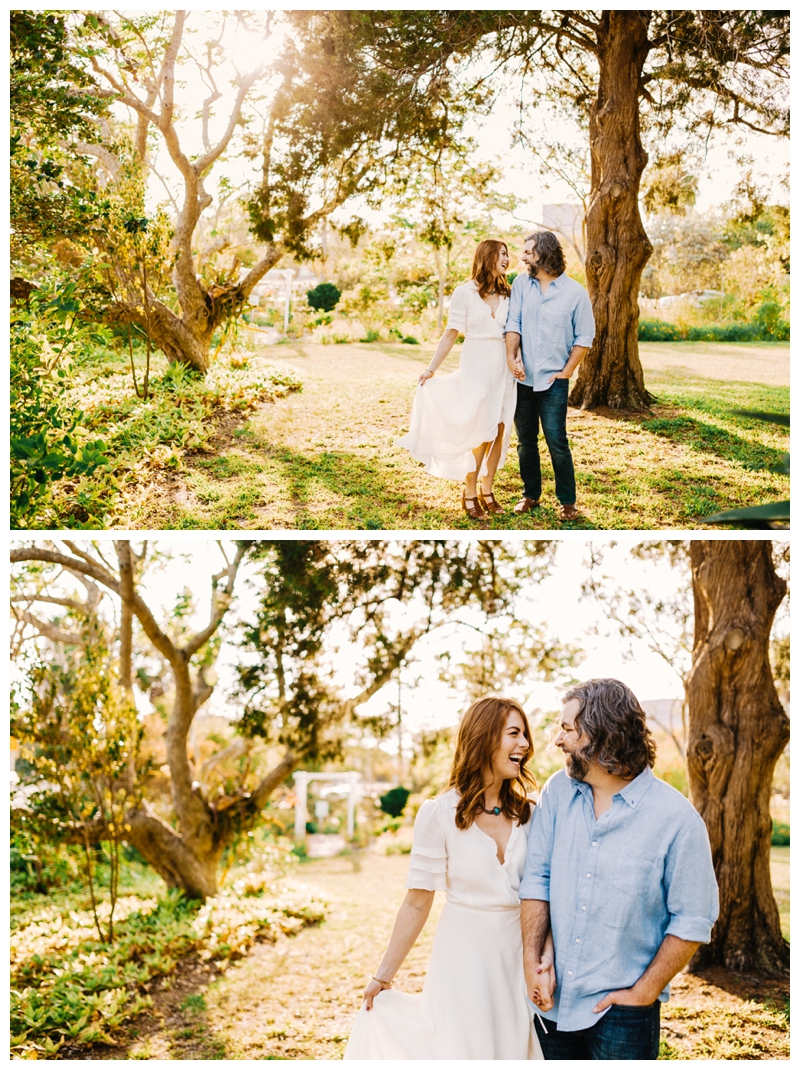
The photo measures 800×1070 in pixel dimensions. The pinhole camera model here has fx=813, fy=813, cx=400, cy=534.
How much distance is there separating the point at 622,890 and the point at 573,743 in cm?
42

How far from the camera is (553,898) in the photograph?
239cm

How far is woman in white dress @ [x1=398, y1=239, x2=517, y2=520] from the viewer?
13.3 feet

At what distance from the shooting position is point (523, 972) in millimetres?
2568

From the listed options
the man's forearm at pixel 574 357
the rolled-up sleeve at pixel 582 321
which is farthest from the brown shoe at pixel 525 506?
the rolled-up sleeve at pixel 582 321

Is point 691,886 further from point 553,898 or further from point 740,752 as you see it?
point 740,752

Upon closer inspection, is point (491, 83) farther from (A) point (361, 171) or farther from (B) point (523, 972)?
(B) point (523, 972)

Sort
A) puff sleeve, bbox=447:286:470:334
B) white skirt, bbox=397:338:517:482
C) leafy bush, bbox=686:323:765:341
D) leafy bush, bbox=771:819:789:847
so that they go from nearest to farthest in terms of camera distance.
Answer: puff sleeve, bbox=447:286:470:334
white skirt, bbox=397:338:517:482
leafy bush, bbox=686:323:765:341
leafy bush, bbox=771:819:789:847

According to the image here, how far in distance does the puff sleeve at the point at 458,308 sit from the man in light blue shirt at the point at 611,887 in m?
2.20

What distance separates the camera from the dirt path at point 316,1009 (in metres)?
3.97

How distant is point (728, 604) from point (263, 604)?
304 cm

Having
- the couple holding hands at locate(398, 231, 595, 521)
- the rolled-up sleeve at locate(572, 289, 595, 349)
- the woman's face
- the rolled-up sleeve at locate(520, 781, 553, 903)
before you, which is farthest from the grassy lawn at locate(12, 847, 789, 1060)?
the rolled-up sleeve at locate(572, 289, 595, 349)

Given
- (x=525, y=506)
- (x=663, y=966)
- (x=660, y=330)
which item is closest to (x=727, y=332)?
(x=660, y=330)

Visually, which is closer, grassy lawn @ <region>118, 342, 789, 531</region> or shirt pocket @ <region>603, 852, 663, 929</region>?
shirt pocket @ <region>603, 852, 663, 929</region>

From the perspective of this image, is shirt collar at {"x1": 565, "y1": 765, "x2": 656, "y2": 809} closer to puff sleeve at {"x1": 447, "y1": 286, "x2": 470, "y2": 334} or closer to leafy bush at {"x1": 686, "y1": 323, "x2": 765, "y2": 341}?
puff sleeve at {"x1": 447, "y1": 286, "x2": 470, "y2": 334}
